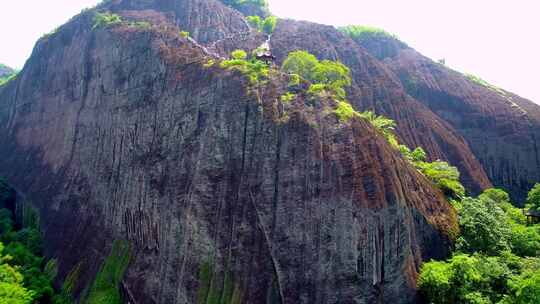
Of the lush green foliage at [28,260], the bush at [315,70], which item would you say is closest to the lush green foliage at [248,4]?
the bush at [315,70]

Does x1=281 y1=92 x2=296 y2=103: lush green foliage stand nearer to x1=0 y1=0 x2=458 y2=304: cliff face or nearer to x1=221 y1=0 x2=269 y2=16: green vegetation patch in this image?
x1=0 y1=0 x2=458 y2=304: cliff face

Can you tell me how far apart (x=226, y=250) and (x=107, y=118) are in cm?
2240

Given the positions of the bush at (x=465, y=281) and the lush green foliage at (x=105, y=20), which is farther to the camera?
the lush green foliage at (x=105, y=20)

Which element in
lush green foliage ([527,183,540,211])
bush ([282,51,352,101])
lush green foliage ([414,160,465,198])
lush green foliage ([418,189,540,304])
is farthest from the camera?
bush ([282,51,352,101])

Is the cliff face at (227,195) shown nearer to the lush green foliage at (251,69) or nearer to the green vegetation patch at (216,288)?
the green vegetation patch at (216,288)

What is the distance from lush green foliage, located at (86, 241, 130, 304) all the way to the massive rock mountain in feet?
2.88

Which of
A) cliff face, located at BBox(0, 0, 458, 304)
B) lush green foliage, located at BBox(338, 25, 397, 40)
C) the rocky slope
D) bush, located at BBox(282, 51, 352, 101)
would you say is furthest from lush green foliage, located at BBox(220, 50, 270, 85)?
the rocky slope

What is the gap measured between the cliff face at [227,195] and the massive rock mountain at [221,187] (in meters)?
0.09

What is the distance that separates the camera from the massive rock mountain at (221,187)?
23.7 m

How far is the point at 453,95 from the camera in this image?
61.5 m

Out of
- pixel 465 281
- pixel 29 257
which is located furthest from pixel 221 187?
pixel 29 257

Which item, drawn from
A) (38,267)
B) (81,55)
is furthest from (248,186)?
(81,55)

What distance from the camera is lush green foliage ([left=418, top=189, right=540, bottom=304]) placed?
2144 cm

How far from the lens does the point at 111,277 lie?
31.0m
